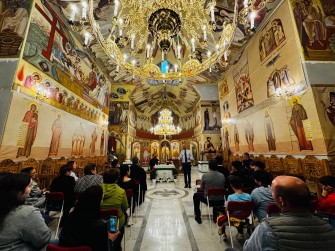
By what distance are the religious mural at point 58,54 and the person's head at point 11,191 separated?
6.30 meters

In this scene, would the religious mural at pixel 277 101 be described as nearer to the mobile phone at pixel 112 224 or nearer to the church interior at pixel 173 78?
the church interior at pixel 173 78

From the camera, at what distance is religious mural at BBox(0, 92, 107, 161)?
5.09 metres

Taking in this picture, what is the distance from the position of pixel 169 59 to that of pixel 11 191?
13106 millimetres

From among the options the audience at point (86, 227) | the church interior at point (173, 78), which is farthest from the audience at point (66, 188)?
the audience at point (86, 227)

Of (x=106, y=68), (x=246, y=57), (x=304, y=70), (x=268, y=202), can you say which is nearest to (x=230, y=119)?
(x=246, y=57)

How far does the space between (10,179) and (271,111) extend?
8.57 metres

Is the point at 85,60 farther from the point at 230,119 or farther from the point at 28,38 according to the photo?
the point at 230,119

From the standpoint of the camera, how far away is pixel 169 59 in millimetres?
12781

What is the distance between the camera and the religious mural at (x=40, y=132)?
509 centimetres

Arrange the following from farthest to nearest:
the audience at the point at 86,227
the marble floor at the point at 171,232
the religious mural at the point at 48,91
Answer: the religious mural at the point at 48,91 < the marble floor at the point at 171,232 < the audience at the point at 86,227

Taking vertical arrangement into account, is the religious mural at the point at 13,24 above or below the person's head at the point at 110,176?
above

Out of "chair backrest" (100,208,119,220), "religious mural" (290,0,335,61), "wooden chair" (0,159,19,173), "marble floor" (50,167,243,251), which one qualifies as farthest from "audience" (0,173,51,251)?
"religious mural" (290,0,335,61)

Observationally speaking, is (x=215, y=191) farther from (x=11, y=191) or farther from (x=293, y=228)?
(x=11, y=191)

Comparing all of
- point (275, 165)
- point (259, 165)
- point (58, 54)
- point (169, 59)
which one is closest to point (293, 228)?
point (259, 165)
